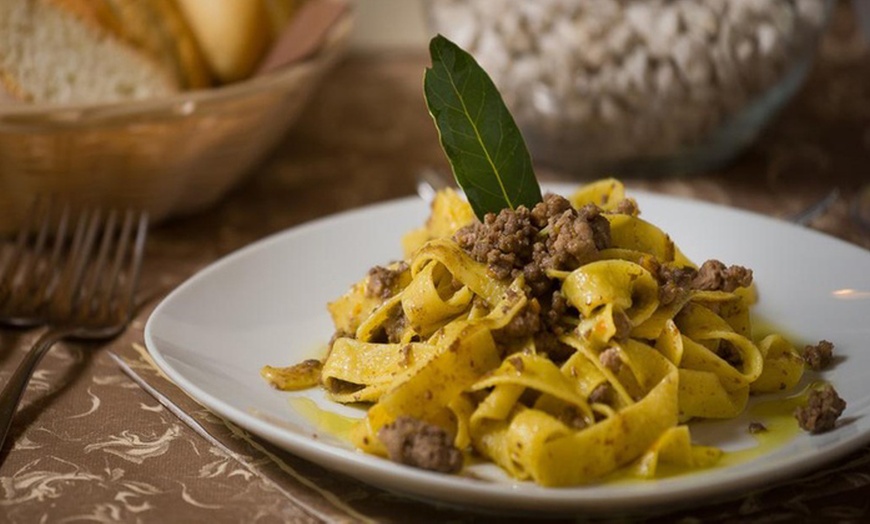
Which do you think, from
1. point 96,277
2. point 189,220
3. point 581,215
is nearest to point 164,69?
point 189,220

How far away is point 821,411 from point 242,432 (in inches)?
38.1

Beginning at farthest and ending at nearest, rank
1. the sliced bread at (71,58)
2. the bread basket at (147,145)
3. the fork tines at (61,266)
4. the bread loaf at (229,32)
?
the bread loaf at (229,32) < the sliced bread at (71,58) < the bread basket at (147,145) < the fork tines at (61,266)

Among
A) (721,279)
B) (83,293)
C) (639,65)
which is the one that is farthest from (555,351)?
(639,65)

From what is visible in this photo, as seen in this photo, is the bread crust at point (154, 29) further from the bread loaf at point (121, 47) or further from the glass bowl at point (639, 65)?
the glass bowl at point (639, 65)

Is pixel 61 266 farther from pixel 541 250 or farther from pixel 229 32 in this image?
pixel 541 250

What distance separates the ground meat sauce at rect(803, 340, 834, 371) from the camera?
6.38 feet

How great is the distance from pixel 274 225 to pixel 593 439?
175 cm

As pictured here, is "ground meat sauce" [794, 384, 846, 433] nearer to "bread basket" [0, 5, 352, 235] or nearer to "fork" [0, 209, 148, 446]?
"fork" [0, 209, 148, 446]

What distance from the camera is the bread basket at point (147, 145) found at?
2.72m

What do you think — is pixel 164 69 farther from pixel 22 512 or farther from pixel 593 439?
pixel 593 439

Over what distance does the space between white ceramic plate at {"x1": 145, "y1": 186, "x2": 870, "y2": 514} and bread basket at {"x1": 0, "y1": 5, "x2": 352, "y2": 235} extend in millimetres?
517

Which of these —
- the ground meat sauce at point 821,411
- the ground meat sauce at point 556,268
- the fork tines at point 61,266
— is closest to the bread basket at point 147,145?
the fork tines at point 61,266

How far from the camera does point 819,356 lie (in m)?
1.95

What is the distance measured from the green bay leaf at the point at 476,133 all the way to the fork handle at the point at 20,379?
896mm
